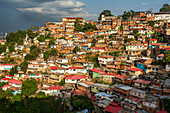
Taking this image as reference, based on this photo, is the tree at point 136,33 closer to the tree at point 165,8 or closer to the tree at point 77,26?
the tree at point 77,26

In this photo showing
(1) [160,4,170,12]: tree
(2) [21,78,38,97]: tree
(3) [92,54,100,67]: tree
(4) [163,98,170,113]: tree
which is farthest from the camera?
(1) [160,4,170,12]: tree

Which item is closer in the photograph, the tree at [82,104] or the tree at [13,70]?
the tree at [82,104]

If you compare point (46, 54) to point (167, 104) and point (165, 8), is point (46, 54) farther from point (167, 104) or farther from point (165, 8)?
point (165, 8)

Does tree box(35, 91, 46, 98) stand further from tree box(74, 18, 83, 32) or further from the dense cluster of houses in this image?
tree box(74, 18, 83, 32)

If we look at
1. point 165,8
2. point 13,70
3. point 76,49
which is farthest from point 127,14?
A: point 13,70

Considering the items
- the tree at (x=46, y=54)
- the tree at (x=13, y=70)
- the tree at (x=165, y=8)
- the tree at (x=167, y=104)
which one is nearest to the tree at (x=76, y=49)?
the tree at (x=46, y=54)

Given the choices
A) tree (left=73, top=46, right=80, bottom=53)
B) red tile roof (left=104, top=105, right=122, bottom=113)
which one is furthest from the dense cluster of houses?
tree (left=73, top=46, right=80, bottom=53)

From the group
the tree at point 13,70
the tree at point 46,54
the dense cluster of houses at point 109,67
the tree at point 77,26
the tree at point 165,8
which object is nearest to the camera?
the dense cluster of houses at point 109,67

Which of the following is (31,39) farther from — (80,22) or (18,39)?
(80,22)

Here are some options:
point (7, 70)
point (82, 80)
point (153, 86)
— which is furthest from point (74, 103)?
point (7, 70)
